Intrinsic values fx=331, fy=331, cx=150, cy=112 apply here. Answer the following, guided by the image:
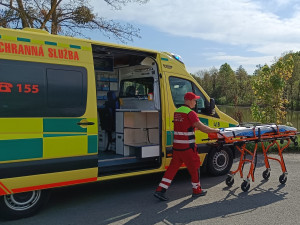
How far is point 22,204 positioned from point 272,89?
10.5m

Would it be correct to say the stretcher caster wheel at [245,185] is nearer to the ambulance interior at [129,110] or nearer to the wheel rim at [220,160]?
the wheel rim at [220,160]

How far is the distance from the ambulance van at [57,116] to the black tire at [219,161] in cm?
46

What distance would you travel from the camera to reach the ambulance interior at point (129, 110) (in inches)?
243

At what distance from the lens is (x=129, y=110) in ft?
21.5

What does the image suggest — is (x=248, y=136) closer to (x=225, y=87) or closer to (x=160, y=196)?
(x=160, y=196)

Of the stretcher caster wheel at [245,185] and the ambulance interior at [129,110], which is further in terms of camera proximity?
the ambulance interior at [129,110]

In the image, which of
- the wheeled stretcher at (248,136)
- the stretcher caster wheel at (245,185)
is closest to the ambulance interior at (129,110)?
the wheeled stretcher at (248,136)

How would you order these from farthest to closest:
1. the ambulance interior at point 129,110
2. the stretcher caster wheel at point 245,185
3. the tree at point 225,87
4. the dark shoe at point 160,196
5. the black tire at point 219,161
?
the tree at point 225,87
the black tire at point 219,161
the ambulance interior at point 129,110
the stretcher caster wheel at point 245,185
the dark shoe at point 160,196

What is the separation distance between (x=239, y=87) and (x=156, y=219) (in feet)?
121

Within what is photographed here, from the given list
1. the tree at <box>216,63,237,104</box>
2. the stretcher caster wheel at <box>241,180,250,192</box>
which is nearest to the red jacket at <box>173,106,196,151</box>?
the stretcher caster wheel at <box>241,180,250,192</box>

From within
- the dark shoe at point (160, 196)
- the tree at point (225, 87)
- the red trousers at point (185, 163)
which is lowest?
the dark shoe at point (160, 196)

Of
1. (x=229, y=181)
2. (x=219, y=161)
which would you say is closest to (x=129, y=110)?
(x=219, y=161)

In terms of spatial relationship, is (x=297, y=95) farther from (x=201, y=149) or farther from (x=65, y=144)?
(x=65, y=144)

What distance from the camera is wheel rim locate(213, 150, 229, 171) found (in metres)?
7.02
